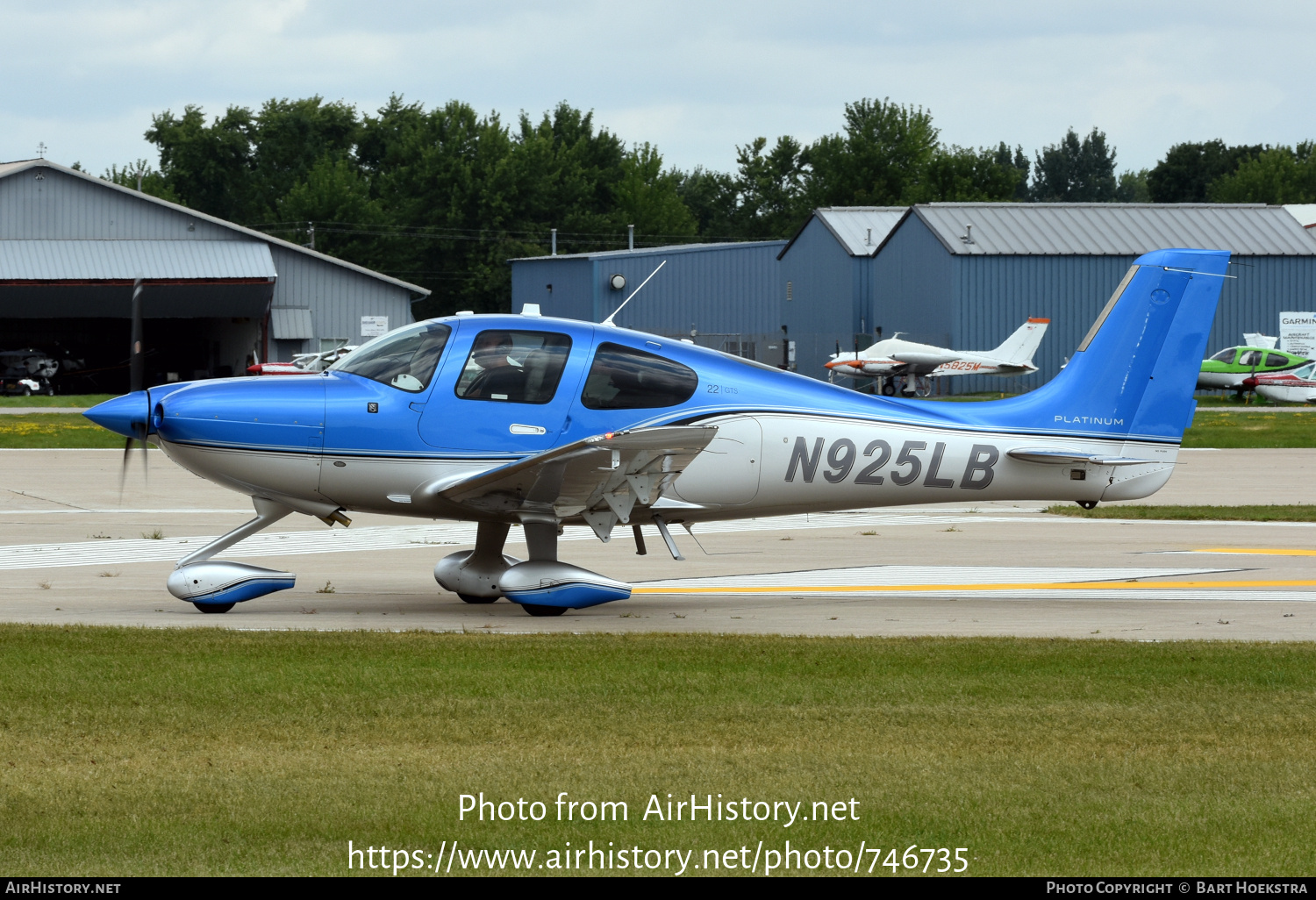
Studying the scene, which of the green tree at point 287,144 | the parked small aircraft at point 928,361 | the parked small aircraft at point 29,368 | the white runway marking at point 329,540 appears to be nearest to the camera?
the white runway marking at point 329,540

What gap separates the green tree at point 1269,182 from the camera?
400ft

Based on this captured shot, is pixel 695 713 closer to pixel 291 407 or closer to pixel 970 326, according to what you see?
pixel 291 407

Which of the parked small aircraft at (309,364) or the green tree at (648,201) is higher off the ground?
the green tree at (648,201)

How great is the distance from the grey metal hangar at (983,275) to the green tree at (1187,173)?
71.6 meters

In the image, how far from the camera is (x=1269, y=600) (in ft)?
41.0

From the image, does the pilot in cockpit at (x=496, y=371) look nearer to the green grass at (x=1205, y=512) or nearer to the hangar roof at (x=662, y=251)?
the green grass at (x=1205, y=512)

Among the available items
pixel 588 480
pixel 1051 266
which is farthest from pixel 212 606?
pixel 1051 266

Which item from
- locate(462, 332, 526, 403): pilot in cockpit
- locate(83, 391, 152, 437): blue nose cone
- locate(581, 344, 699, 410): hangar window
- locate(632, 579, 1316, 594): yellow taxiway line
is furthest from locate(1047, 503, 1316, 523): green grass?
locate(83, 391, 152, 437): blue nose cone

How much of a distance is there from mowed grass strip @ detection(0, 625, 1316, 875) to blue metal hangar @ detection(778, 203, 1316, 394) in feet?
160

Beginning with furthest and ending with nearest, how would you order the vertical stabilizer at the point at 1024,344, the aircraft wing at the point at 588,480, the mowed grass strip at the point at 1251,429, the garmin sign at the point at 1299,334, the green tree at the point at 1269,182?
the green tree at the point at 1269,182
the garmin sign at the point at 1299,334
the vertical stabilizer at the point at 1024,344
the mowed grass strip at the point at 1251,429
the aircraft wing at the point at 588,480

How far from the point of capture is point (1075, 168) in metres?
179

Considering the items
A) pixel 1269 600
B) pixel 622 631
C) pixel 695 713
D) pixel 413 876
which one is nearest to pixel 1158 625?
pixel 1269 600

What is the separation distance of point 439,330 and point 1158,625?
6.03 metres

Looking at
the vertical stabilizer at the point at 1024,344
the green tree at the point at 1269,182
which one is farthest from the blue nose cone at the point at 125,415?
the green tree at the point at 1269,182
